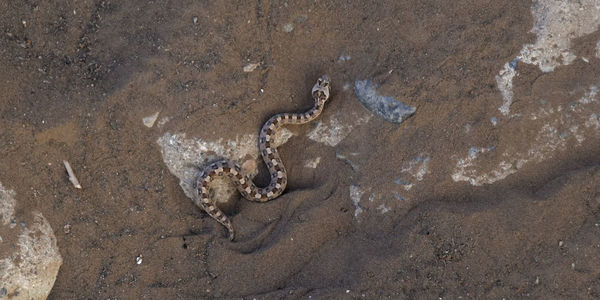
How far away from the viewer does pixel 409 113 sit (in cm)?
689

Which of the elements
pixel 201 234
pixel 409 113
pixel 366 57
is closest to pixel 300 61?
pixel 366 57

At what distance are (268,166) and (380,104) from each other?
6.57ft

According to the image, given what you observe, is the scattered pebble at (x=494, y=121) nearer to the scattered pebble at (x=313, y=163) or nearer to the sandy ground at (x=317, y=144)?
→ the sandy ground at (x=317, y=144)

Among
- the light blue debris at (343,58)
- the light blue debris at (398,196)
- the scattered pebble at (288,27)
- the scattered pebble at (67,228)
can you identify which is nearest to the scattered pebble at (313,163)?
the light blue debris at (398,196)

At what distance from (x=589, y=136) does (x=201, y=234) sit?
557 cm

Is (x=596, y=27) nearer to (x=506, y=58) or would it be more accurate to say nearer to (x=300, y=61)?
(x=506, y=58)

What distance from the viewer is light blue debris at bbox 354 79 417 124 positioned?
6902mm

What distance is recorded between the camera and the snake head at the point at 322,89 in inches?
290

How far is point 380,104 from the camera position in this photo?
7020 mm

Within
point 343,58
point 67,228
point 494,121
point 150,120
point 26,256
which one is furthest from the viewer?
point 343,58

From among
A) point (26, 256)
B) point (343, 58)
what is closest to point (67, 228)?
point (26, 256)

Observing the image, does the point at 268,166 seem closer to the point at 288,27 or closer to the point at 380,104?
the point at 380,104

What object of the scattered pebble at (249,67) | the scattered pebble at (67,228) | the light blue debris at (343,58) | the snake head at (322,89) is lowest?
the scattered pebble at (67,228)

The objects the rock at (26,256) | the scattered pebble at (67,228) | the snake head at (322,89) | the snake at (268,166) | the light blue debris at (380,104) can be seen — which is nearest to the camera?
the rock at (26,256)
